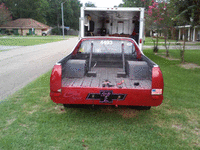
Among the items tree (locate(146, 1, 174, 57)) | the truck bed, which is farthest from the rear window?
tree (locate(146, 1, 174, 57))

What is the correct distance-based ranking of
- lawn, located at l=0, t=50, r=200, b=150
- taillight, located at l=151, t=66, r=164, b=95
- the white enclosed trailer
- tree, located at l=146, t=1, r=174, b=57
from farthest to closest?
1. tree, located at l=146, t=1, r=174, b=57
2. the white enclosed trailer
3. taillight, located at l=151, t=66, r=164, b=95
4. lawn, located at l=0, t=50, r=200, b=150

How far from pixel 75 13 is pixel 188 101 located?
79.7 meters

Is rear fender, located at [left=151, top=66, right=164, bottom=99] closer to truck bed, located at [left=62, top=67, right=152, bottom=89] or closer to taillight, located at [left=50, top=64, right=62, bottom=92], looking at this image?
truck bed, located at [left=62, top=67, right=152, bottom=89]

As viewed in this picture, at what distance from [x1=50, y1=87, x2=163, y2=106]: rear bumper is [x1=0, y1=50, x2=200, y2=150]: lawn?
0.52 metres

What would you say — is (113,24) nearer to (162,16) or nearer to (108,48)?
(162,16)

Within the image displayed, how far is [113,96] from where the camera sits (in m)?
3.88

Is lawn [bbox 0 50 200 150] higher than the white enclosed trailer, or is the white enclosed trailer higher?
the white enclosed trailer

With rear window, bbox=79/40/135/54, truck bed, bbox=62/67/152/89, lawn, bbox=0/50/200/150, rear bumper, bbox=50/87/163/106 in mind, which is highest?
rear window, bbox=79/40/135/54

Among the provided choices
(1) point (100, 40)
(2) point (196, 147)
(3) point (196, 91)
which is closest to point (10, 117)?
(1) point (100, 40)

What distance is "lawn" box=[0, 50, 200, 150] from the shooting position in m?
3.45

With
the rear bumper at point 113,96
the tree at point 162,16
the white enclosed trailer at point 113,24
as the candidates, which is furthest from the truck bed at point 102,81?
the tree at point 162,16

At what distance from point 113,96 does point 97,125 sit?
69 cm

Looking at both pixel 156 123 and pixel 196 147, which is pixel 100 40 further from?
pixel 196 147

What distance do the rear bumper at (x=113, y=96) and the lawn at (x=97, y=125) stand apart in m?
0.52
